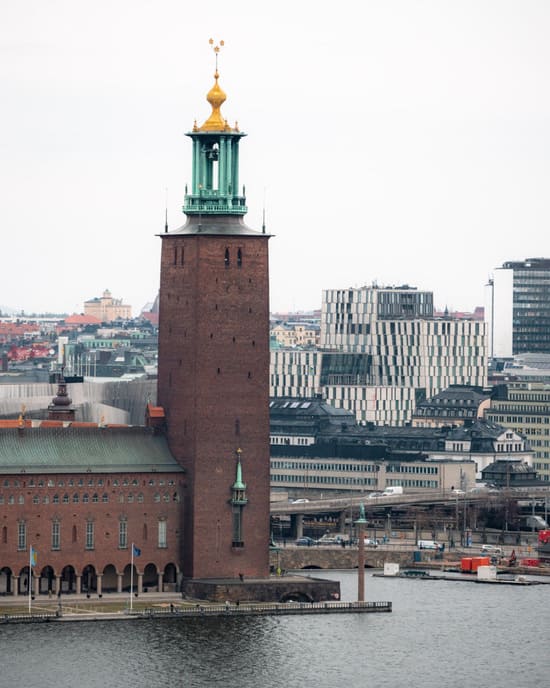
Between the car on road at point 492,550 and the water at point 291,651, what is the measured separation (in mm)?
30291

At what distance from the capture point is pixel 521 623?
157750mm

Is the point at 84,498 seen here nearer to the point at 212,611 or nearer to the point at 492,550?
the point at 212,611

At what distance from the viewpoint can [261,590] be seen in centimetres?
15825

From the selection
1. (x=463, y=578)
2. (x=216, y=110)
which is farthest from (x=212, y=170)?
(x=463, y=578)

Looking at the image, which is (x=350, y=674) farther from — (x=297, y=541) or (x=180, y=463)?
(x=297, y=541)

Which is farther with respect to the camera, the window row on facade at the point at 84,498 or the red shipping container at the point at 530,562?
the red shipping container at the point at 530,562

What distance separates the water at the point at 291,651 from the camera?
451 ft

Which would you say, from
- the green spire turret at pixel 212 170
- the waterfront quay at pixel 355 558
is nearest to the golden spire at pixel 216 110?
the green spire turret at pixel 212 170

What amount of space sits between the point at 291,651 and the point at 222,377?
20668 millimetres

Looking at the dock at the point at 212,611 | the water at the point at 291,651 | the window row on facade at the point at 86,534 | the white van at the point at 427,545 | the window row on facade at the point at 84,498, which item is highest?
the window row on facade at the point at 84,498

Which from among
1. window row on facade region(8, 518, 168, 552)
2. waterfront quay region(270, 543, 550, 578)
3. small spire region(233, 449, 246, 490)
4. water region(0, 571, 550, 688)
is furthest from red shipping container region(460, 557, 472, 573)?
window row on facade region(8, 518, 168, 552)

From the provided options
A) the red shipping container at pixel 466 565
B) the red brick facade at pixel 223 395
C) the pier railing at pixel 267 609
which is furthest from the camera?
the red shipping container at pixel 466 565

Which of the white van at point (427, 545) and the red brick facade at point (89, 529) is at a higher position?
the red brick facade at point (89, 529)

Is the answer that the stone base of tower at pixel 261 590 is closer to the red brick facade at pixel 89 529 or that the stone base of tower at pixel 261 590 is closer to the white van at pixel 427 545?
the red brick facade at pixel 89 529
